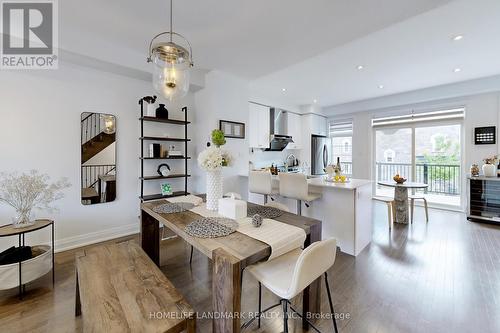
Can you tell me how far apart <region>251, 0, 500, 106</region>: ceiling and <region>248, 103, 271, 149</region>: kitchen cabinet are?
0.41 metres

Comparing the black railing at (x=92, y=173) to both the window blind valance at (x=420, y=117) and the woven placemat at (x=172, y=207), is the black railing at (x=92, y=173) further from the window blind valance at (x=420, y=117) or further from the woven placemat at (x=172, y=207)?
the window blind valance at (x=420, y=117)

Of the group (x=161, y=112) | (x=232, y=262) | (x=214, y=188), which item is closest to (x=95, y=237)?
(x=161, y=112)

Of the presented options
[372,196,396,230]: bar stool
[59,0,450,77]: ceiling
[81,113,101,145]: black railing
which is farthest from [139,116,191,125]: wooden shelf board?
[372,196,396,230]: bar stool

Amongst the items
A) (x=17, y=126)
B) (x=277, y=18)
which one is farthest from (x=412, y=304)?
(x=17, y=126)

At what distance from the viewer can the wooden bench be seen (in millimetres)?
964

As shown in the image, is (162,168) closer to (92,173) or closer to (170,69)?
(92,173)

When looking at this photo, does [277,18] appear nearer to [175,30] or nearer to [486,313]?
[175,30]

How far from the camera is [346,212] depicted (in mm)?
2717

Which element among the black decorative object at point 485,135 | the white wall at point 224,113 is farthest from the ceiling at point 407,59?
the black decorative object at point 485,135

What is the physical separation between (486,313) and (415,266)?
2.40 ft

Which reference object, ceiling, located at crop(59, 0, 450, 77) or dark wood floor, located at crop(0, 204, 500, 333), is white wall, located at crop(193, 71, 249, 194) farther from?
dark wood floor, located at crop(0, 204, 500, 333)

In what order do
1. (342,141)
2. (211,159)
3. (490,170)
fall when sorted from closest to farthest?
1. (211,159)
2. (490,170)
3. (342,141)

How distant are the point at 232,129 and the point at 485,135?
17.3 feet

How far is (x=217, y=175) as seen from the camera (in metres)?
1.86
